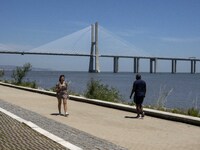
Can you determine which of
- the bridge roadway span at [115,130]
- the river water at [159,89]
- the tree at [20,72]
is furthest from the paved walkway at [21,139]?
the tree at [20,72]

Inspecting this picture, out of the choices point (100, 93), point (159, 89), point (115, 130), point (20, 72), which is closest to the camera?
point (115, 130)

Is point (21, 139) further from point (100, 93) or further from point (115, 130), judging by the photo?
point (100, 93)

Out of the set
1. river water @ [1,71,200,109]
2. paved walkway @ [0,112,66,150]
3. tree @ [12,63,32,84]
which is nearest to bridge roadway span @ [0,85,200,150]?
paved walkway @ [0,112,66,150]

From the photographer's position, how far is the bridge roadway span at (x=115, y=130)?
29.5 ft

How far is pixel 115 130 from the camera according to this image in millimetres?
10875

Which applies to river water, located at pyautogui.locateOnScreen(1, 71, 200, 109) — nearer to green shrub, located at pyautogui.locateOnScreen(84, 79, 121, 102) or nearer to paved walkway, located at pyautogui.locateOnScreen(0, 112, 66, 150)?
green shrub, located at pyautogui.locateOnScreen(84, 79, 121, 102)

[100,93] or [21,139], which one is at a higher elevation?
[100,93]

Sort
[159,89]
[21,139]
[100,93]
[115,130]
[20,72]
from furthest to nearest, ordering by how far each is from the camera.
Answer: [159,89] < [20,72] < [100,93] < [115,130] < [21,139]

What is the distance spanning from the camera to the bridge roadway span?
29.5 feet

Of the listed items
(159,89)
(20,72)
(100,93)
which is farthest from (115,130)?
(159,89)

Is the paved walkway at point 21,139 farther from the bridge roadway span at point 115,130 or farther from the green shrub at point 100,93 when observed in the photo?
the green shrub at point 100,93

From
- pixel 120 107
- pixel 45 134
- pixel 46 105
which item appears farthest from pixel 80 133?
pixel 46 105

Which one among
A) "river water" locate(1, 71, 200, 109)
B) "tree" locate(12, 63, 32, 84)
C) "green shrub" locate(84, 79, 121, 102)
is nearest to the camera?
"green shrub" locate(84, 79, 121, 102)

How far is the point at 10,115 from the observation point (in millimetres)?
13406
